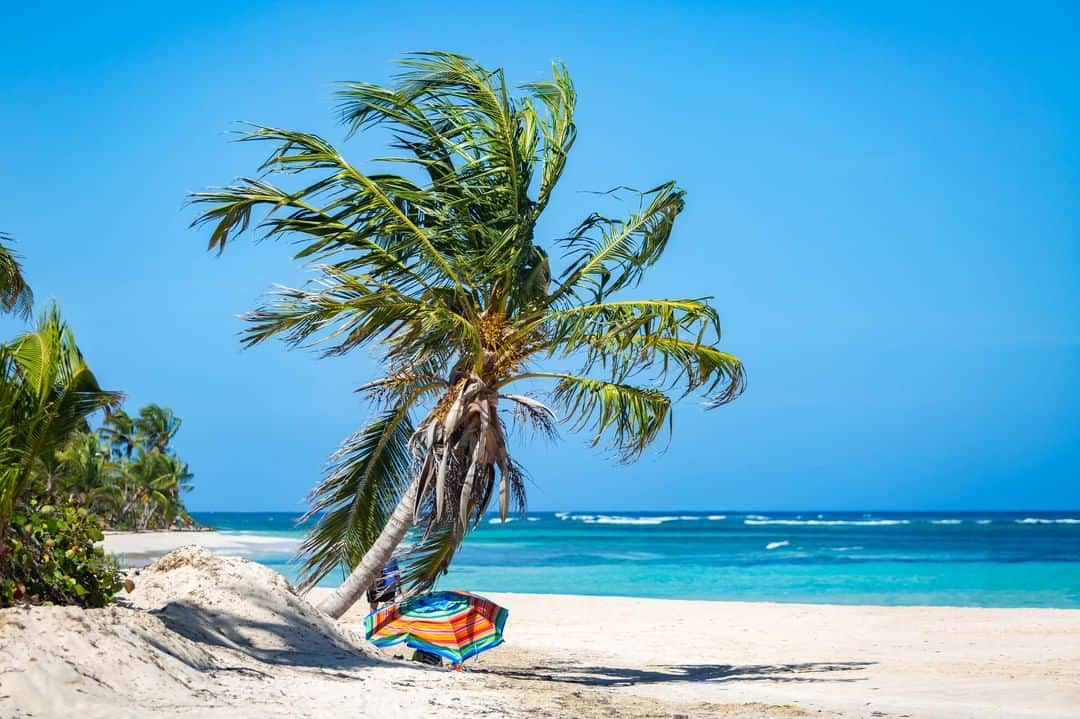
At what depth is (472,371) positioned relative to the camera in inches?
377

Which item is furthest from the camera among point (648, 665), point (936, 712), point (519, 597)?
point (519, 597)

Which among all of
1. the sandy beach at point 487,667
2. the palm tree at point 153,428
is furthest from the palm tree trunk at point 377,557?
the palm tree at point 153,428

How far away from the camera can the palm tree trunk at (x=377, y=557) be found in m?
9.68

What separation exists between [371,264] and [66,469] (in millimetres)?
37272

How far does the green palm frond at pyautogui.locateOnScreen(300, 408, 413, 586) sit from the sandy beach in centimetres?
52

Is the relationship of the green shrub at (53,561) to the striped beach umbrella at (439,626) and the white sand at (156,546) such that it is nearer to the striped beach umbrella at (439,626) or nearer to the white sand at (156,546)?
the striped beach umbrella at (439,626)

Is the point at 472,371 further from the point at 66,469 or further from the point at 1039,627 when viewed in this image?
the point at 66,469

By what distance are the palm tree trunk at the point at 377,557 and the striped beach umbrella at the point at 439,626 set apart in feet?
1.05

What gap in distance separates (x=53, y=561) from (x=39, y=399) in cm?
119

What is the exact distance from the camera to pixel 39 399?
7.39 m

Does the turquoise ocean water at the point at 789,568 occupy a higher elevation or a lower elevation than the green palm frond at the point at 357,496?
lower

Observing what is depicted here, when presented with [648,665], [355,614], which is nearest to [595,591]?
[355,614]

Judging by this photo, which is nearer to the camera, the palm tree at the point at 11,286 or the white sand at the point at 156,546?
the palm tree at the point at 11,286

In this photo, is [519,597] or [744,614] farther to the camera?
[519,597]
